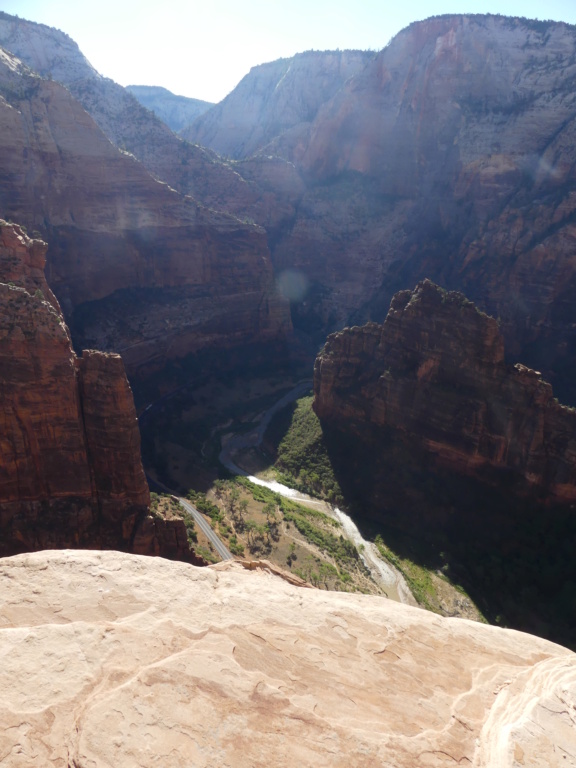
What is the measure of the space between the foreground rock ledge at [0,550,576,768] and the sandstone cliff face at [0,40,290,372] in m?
A: 60.1

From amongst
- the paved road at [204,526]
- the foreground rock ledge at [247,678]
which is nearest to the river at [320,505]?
the paved road at [204,526]

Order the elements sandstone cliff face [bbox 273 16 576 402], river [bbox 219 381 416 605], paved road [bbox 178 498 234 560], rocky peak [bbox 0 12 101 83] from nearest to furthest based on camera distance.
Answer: paved road [bbox 178 498 234 560] → river [bbox 219 381 416 605] → sandstone cliff face [bbox 273 16 576 402] → rocky peak [bbox 0 12 101 83]

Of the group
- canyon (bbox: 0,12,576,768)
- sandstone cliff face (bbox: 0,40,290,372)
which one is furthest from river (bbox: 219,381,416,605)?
sandstone cliff face (bbox: 0,40,290,372)

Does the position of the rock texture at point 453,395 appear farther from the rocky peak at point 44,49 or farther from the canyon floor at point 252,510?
the rocky peak at point 44,49

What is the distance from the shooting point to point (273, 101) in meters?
156

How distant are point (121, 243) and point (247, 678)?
72.8 meters

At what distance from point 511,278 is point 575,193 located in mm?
14049

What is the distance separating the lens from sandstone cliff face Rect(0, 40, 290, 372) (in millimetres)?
63781

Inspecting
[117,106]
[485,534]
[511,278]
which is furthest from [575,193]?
[117,106]

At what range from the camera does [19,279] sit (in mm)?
40438

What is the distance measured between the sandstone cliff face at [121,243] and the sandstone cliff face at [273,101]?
231 feet

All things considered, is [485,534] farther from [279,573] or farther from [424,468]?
[279,573]

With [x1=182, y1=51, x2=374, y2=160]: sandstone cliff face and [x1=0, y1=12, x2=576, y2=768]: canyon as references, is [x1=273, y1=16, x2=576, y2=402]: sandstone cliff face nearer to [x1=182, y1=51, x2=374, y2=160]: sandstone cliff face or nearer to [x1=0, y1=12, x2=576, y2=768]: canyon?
[x1=0, y1=12, x2=576, y2=768]: canyon

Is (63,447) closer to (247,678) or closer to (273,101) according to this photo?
(247,678)
